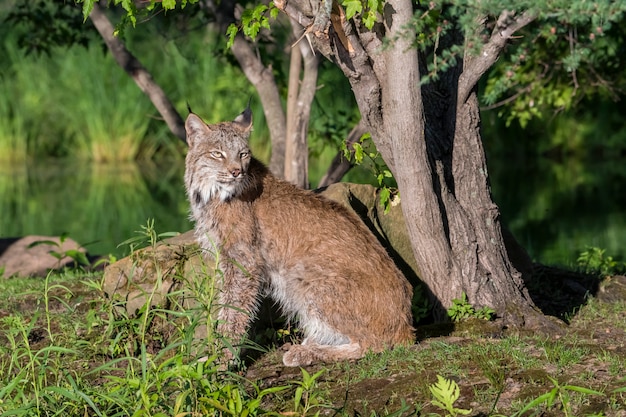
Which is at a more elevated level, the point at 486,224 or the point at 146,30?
the point at 146,30

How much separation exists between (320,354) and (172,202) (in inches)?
398

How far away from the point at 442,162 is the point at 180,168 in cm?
1267

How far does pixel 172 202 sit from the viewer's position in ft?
52.1

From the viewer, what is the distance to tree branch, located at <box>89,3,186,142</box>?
9239mm

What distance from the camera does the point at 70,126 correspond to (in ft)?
63.0

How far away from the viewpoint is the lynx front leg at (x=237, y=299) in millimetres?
6184

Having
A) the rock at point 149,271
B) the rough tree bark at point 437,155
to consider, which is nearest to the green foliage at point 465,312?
the rough tree bark at point 437,155

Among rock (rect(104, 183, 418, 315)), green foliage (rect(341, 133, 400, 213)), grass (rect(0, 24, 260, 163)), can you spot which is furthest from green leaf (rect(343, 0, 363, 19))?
grass (rect(0, 24, 260, 163))

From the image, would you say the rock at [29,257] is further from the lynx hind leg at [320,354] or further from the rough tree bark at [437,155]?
the rough tree bark at [437,155]

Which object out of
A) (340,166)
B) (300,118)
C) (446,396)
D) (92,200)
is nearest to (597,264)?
(340,166)

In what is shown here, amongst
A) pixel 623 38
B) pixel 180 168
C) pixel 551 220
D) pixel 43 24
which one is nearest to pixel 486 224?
pixel 623 38

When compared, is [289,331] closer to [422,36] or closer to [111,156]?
[422,36]

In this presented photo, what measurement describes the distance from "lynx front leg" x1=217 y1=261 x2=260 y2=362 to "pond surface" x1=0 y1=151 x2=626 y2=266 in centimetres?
549

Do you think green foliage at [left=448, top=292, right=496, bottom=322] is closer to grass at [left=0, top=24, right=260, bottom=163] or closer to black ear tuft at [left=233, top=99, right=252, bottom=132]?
black ear tuft at [left=233, top=99, right=252, bottom=132]
